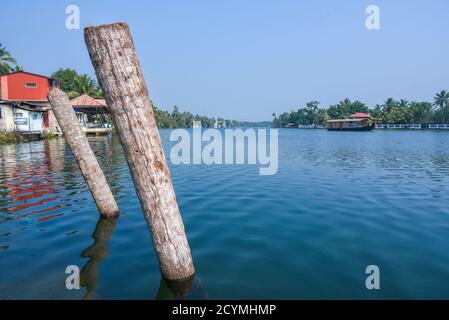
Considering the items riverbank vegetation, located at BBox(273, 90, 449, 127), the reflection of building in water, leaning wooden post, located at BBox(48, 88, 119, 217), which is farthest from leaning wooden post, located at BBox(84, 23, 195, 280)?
riverbank vegetation, located at BBox(273, 90, 449, 127)

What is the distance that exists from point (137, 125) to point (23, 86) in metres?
53.6

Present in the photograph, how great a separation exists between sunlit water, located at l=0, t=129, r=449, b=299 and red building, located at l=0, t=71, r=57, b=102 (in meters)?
42.8

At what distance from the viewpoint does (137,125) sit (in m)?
3.59

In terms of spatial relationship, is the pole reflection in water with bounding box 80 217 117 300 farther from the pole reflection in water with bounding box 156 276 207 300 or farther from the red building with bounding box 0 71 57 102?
the red building with bounding box 0 71 57 102

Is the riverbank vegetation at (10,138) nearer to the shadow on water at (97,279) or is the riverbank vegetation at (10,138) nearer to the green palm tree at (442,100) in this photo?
the shadow on water at (97,279)

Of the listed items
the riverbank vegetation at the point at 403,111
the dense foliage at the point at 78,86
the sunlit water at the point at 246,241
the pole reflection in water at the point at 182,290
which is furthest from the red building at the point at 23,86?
the riverbank vegetation at the point at 403,111

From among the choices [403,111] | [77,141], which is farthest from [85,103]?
[403,111]

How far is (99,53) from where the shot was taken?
3430 millimetres

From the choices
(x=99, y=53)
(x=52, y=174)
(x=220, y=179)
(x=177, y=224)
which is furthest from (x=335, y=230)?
(x=52, y=174)

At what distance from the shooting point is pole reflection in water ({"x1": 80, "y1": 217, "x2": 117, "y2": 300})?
4500 millimetres

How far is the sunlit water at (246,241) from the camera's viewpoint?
440cm

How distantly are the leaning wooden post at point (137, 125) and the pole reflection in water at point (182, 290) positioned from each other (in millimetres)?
465

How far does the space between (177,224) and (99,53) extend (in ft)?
8.04

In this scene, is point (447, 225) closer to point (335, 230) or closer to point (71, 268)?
point (335, 230)
